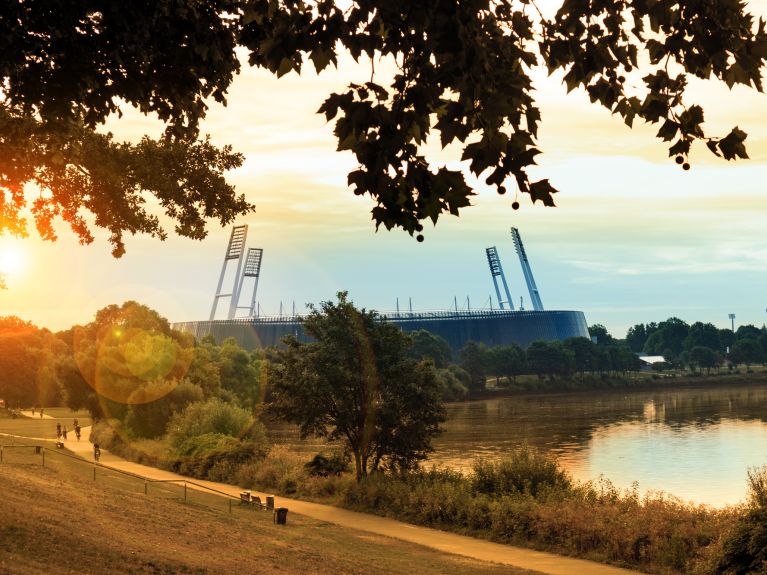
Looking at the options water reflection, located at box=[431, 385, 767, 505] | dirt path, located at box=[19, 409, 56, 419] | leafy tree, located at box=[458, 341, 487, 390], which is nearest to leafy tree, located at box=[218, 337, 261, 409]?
water reflection, located at box=[431, 385, 767, 505]

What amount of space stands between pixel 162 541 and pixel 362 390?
23305 millimetres

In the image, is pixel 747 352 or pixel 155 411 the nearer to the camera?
pixel 155 411

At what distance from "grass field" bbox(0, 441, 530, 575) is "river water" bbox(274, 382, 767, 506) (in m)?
16.6

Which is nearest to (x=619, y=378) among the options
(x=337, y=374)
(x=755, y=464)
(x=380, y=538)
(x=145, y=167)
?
(x=755, y=464)

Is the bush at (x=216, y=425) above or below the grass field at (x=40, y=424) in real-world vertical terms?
above

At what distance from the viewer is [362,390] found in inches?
1666

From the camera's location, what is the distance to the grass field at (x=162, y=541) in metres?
15.5

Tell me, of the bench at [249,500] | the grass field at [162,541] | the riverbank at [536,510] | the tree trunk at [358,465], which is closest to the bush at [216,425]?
the riverbank at [536,510]

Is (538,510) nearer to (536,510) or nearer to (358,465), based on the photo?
(536,510)

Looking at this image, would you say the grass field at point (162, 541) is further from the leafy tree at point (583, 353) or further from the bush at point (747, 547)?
the leafy tree at point (583, 353)

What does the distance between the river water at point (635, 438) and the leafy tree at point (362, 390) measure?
33.5 feet

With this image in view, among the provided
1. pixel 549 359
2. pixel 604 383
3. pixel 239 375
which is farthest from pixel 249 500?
pixel 604 383

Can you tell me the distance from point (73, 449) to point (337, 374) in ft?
103

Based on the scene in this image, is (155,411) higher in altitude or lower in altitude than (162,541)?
higher
